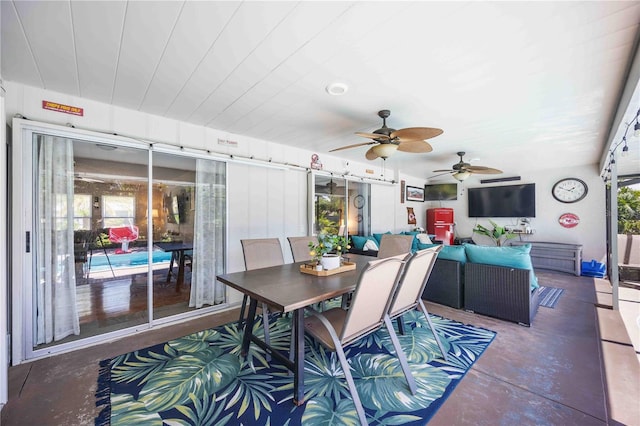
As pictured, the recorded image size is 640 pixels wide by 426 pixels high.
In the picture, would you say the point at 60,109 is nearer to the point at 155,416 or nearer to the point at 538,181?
the point at 155,416

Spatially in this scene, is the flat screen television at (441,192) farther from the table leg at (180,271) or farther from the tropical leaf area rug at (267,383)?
the table leg at (180,271)

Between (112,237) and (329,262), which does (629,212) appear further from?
(112,237)

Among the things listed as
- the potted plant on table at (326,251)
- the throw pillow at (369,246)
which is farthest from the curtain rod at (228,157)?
the potted plant on table at (326,251)

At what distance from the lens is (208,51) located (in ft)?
6.12

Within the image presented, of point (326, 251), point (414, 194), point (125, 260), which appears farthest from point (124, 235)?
point (414, 194)

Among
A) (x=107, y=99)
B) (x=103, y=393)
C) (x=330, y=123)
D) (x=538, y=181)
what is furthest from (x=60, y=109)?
(x=538, y=181)

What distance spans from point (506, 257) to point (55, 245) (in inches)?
192

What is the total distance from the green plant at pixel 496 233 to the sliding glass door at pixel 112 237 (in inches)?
242

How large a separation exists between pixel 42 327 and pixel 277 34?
11.0 feet

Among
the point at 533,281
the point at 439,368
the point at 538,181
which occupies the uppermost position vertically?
the point at 538,181

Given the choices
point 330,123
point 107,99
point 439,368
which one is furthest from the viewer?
point 330,123

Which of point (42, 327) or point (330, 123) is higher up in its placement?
point (330, 123)

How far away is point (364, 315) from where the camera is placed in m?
1.75

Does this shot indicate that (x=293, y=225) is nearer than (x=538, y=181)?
Yes
